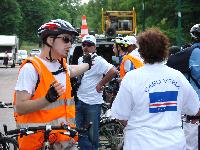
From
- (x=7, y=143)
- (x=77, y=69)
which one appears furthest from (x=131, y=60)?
(x=77, y=69)

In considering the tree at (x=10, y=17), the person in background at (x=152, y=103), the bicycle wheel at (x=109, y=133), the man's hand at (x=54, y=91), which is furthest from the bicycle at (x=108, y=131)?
the tree at (x=10, y=17)

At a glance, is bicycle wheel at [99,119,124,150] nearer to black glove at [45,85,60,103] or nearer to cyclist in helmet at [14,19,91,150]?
cyclist in helmet at [14,19,91,150]

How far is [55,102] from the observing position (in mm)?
4477

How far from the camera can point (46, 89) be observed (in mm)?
4418

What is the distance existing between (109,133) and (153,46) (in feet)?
18.3

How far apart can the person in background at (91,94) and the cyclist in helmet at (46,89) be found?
3.88 metres

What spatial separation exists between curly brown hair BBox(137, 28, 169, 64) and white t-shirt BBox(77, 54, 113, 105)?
4196 mm

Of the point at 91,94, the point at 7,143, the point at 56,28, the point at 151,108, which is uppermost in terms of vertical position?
the point at 56,28

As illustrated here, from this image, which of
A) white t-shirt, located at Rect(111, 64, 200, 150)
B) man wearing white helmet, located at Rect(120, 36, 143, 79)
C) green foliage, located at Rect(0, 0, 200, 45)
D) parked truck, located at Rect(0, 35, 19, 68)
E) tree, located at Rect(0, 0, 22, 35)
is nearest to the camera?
white t-shirt, located at Rect(111, 64, 200, 150)

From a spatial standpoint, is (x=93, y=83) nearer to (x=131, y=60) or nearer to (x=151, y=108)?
(x=131, y=60)

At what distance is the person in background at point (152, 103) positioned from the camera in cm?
432

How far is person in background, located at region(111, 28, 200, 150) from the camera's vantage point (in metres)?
4.32

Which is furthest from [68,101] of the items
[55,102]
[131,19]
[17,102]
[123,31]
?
[131,19]

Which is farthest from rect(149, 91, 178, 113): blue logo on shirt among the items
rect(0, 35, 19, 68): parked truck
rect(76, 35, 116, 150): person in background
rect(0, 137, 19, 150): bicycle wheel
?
rect(0, 35, 19, 68): parked truck
